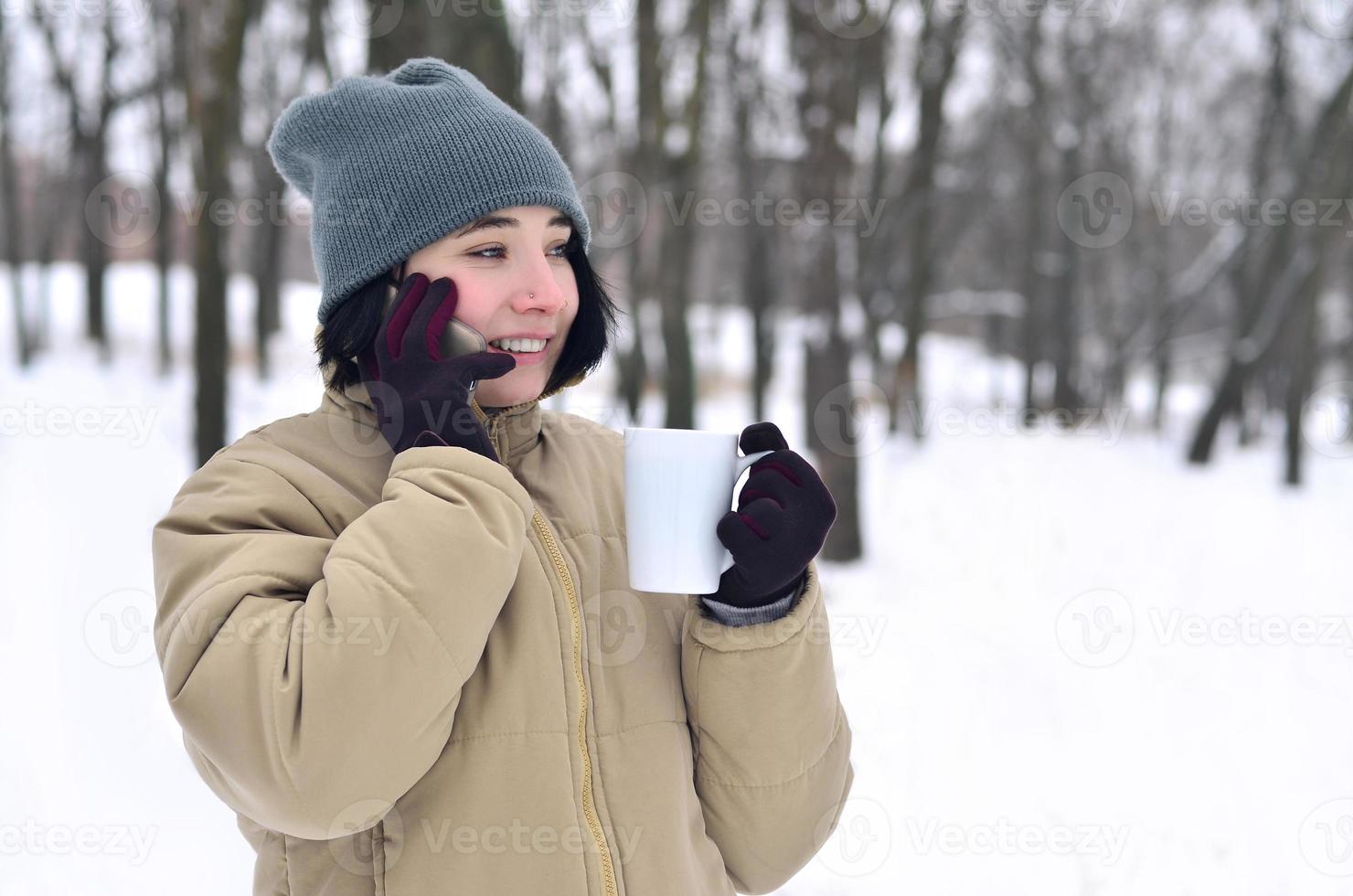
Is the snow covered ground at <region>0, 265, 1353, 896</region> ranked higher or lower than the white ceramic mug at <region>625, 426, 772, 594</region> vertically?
lower

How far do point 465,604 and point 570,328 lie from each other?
0.60 meters

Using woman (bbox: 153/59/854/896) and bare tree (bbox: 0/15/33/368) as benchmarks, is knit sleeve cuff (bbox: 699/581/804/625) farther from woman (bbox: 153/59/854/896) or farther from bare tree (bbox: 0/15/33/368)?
bare tree (bbox: 0/15/33/368)

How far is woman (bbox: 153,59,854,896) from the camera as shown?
1.12 metres

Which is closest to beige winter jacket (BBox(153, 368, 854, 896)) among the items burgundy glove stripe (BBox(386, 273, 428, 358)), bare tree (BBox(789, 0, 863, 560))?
burgundy glove stripe (BBox(386, 273, 428, 358))

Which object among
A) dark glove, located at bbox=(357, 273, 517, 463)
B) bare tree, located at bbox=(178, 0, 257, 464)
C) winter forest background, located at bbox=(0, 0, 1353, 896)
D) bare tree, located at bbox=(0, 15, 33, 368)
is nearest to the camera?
dark glove, located at bbox=(357, 273, 517, 463)

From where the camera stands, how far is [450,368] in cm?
128

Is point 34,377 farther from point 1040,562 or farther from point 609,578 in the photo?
point 609,578

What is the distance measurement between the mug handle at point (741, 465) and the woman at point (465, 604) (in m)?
0.02

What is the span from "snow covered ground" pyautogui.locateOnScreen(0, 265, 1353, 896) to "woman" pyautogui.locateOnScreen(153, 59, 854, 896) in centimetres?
43

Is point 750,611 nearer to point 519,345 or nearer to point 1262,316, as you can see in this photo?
point 519,345

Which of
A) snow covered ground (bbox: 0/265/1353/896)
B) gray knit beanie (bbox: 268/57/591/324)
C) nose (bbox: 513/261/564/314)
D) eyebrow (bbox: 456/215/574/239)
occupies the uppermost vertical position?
gray knit beanie (bbox: 268/57/591/324)

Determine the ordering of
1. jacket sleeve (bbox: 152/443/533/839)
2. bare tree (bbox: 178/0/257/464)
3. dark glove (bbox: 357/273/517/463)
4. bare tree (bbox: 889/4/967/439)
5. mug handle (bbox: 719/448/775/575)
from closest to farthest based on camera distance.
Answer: jacket sleeve (bbox: 152/443/533/839) < dark glove (bbox: 357/273/517/463) < mug handle (bbox: 719/448/775/575) < bare tree (bbox: 178/0/257/464) < bare tree (bbox: 889/4/967/439)

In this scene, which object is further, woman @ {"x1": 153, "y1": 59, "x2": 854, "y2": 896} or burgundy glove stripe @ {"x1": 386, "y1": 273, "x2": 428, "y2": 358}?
burgundy glove stripe @ {"x1": 386, "y1": 273, "x2": 428, "y2": 358}

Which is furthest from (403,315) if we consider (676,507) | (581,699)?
(581,699)
